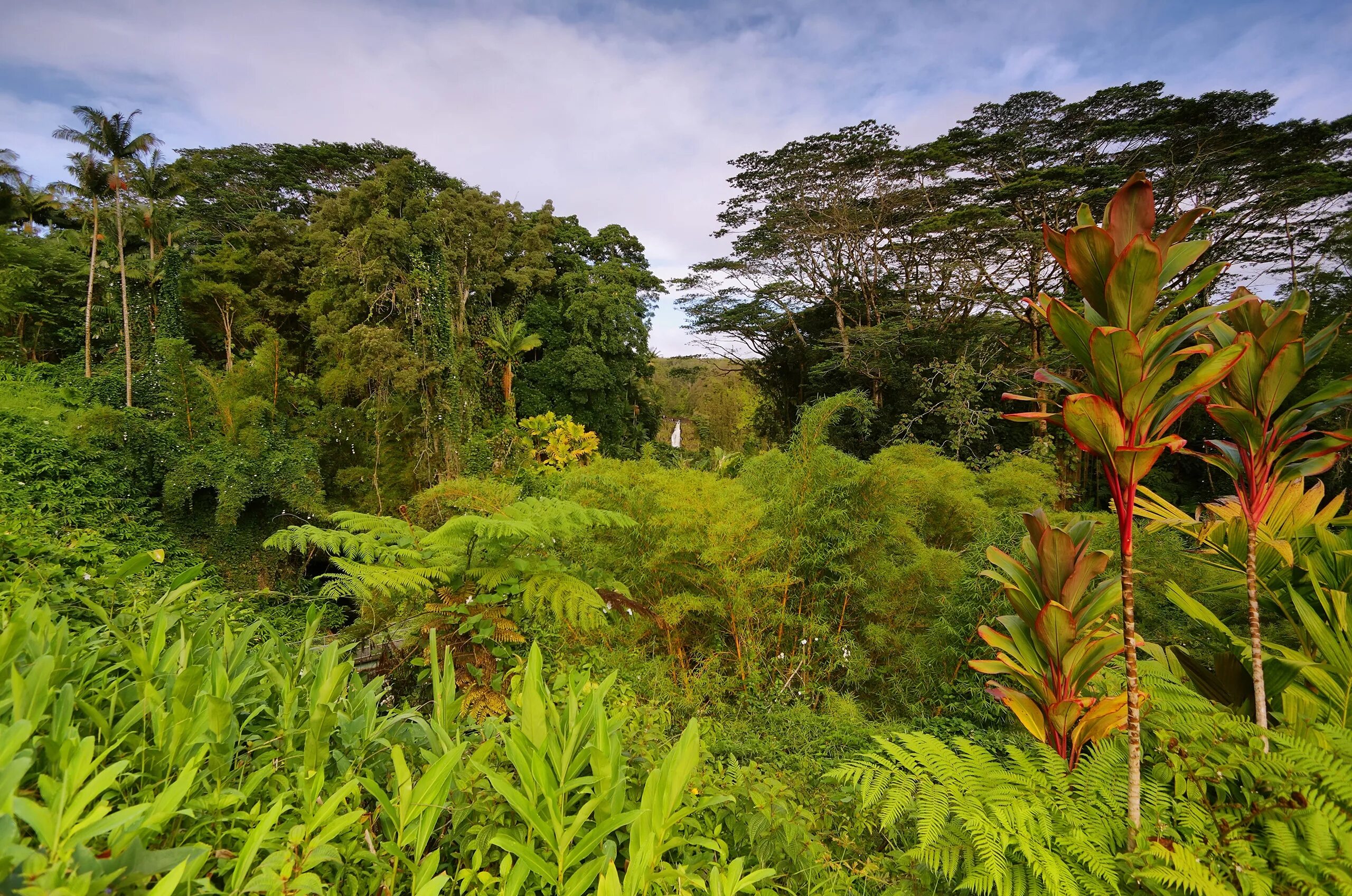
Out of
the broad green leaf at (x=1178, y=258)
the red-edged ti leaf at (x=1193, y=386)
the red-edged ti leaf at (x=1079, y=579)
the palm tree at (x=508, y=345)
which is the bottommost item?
the red-edged ti leaf at (x=1079, y=579)

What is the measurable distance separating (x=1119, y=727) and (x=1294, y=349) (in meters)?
0.93

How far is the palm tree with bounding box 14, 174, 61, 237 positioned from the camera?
14117 millimetres

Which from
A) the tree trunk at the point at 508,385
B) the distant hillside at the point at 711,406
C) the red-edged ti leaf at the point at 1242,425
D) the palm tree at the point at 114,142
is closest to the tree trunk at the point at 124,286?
the palm tree at the point at 114,142

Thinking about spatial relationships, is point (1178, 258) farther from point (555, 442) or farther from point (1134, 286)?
point (555, 442)

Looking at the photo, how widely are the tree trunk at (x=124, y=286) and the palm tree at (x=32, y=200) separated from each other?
531 centimetres

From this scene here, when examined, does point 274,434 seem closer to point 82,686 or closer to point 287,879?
point 82,686

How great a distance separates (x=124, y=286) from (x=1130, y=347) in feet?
52.2

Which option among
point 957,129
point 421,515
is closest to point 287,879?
point 421,515

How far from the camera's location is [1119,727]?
4.08 feet

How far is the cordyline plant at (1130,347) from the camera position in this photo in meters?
0.98

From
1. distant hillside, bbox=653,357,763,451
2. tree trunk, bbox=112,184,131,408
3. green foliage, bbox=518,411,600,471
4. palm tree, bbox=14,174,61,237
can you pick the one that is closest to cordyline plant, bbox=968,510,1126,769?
green foliage, bbox=518,411,600,471

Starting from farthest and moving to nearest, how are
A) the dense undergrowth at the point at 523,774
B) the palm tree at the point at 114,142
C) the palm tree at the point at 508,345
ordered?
the palm tree at the point at 508,345
the palm tree at the point at 114,142
the dense undergrowth at the point at 523,774

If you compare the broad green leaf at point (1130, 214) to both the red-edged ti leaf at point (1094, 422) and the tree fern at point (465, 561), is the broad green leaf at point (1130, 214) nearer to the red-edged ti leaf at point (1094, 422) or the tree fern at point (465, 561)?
the red-edged ti leaf at point (1094, 422)

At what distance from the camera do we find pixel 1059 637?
1.14 metres
